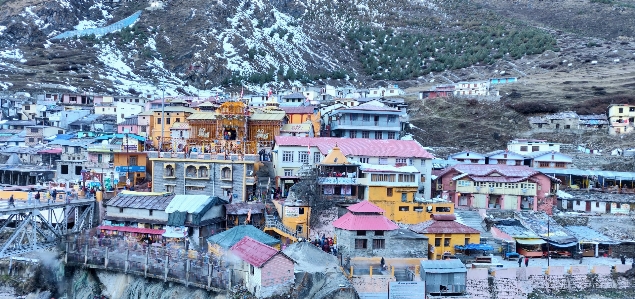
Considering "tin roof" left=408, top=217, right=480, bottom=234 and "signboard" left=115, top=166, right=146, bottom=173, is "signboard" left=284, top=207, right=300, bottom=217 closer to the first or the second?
"tin roof" left=408, top=217, right=480, bottom=234

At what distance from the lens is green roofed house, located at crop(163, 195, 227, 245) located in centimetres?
3628

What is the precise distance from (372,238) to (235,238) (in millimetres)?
7466

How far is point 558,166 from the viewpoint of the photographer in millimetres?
51250

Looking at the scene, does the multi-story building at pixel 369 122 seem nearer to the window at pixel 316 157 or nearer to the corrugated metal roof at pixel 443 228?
the window at pixel 316 157

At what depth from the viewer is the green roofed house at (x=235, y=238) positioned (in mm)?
33062

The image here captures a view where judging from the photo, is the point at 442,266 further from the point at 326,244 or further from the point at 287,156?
the point at 287,156

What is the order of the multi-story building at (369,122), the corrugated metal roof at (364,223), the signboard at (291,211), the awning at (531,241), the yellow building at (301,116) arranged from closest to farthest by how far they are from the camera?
1. the corrugated metal roof at (364,223)
2. the signboard at (291,211)
3. the awning at (531,241)
4. the multi-story building at (369,122)
5. the yellow building at (301,116)


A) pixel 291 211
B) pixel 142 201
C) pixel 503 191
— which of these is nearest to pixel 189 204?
pixel 142 201

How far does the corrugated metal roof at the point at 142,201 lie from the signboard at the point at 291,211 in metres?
7.58

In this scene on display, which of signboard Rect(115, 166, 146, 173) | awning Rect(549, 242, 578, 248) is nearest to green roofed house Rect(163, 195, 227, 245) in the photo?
signboard Rect(115, 166, 146, 173)

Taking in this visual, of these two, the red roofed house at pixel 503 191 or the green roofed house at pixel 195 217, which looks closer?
the green roofed house at pixel 195 217

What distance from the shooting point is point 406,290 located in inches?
1225

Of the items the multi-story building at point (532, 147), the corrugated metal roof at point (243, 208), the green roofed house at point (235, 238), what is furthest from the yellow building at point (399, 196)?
the multi-story building at point (532, 147)

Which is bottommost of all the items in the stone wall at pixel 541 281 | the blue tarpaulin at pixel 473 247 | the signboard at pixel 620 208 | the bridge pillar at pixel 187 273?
the stone wall at pixel 541 281
